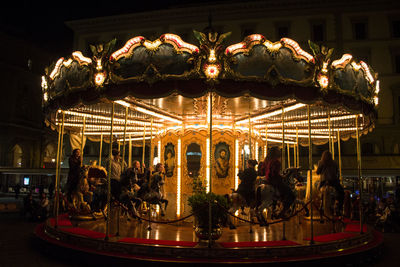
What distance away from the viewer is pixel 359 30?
3122 centimetres

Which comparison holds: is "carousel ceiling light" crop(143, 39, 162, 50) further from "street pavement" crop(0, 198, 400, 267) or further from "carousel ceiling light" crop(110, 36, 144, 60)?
"street pavement" crop(0, 198, 400, 267)

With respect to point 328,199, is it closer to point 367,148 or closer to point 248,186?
point 248,186

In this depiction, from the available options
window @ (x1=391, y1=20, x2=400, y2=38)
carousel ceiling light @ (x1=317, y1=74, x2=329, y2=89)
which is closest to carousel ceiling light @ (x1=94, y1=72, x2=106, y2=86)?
carousel ceiling light @ (x1=317, y1=74, x2=329, y2=89)

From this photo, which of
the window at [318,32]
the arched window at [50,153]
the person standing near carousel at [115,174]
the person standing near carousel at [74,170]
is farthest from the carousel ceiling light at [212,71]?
the arched window at [50,153]

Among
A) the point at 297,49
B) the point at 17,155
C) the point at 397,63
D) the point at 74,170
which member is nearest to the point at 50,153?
the point at 17,155

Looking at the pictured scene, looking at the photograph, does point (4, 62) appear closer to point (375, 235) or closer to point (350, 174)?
point (350, 174)

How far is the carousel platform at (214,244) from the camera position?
6.95 m

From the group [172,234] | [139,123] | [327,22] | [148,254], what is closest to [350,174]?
[327,22]

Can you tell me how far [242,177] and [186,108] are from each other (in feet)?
10.8

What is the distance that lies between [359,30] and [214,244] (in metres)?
29.9

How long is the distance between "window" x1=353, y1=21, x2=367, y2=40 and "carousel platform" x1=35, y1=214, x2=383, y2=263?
25832 mm

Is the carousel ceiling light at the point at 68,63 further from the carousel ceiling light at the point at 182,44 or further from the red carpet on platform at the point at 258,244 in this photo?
the red carpet on platform at the point at 258,244

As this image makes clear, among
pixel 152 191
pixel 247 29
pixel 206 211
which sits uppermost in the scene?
pixel 247 29

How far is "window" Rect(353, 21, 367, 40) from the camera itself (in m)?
31.1
